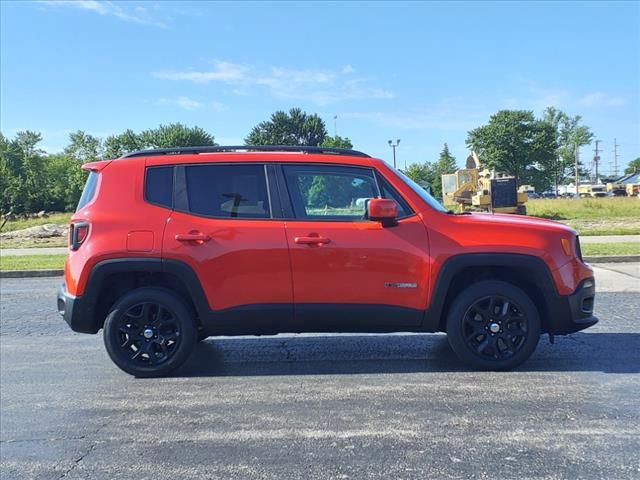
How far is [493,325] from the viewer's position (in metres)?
4.73

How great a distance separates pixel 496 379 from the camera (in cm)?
458

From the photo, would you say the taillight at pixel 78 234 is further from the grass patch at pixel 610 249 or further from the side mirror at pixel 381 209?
the grass patch at pixel 610 249

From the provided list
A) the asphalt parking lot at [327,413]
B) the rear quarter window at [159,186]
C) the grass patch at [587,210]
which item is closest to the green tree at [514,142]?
the grass patch at [587,210]

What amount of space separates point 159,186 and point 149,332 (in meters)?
1.31

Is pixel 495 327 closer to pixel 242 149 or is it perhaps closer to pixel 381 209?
pixel 381 209

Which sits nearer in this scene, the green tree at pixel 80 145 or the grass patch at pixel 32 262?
the grass patch at pixel 32 262

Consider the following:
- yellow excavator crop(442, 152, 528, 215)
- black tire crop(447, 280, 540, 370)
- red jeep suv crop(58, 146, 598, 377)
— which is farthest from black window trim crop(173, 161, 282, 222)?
yellow excavator crop(442, 152, 528, 215)

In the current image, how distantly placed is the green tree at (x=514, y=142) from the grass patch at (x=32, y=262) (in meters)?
60.0

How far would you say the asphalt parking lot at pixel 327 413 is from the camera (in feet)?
10.5

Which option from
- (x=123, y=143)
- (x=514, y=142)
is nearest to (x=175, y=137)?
(x=123, y=143)

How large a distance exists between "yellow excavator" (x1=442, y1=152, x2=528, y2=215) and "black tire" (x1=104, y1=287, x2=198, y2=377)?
24.2 meters

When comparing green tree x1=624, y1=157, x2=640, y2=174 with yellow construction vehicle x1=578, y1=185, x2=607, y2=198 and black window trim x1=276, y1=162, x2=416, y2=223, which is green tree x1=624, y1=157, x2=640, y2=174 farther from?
black window trim x1=276, y1=162, x2=416, y2=223

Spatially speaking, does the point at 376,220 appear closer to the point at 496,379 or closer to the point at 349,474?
the point at 496,379

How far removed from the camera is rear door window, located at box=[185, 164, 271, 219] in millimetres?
4766
